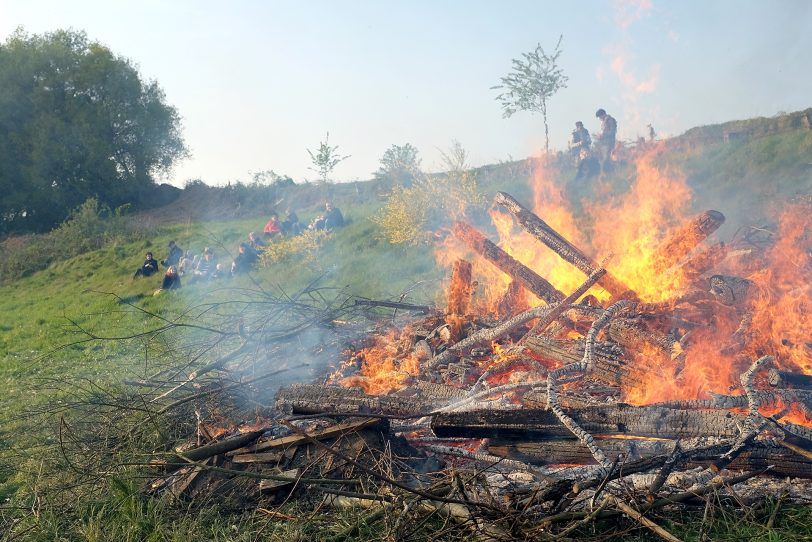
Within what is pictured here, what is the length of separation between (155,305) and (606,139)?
573 inches

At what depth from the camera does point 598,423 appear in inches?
170

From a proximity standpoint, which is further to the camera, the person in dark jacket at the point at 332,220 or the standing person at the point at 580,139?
the person in dark jacket at the point at 332,220

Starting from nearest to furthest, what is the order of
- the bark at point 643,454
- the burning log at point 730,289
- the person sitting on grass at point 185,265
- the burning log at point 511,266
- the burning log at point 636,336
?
the bark at point 643,454, the burning log at point 636,336, the burning log at point 730,289, the burning log at point 511,266, the person sitting on grass at point 185,265

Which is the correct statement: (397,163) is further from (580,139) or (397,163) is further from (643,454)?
(643,454)

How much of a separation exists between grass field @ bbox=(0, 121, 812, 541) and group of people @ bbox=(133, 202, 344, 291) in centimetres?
61

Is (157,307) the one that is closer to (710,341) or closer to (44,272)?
(44,272)

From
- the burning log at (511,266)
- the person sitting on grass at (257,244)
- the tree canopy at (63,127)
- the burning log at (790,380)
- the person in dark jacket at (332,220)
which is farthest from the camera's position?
the tree canopy at (63,127)

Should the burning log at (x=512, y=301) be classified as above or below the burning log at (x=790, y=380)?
above

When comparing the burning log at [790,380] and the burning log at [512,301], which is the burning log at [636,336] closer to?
the burning log at [790,380]

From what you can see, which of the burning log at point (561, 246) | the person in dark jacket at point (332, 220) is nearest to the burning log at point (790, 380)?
the burning log at point (561, 246)

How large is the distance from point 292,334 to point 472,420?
3809 millimetres

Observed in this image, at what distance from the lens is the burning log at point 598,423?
13.6ft

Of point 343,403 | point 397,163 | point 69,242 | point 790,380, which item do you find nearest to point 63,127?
point 69,242

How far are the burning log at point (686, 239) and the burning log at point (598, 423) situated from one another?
10.2 ft
